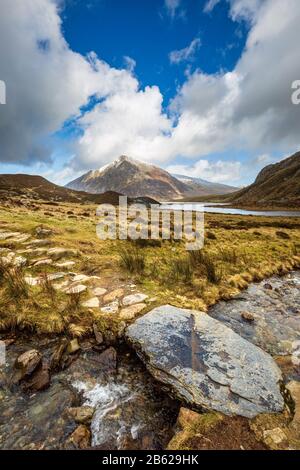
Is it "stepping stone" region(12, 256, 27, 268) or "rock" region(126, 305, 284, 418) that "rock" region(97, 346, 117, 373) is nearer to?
"rock" region(126, 305, 284, 418)

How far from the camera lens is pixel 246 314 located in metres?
6.70

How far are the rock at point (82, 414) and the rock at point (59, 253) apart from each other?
6.45 m

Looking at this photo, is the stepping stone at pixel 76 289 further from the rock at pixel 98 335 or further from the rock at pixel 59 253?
the rock at pixel 59 253

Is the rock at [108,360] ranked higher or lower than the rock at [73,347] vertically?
lower

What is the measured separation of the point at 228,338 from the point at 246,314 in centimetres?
200

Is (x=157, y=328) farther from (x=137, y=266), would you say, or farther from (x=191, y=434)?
(x=137, y=266)

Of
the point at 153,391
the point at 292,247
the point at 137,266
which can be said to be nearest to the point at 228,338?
the point at 153,391

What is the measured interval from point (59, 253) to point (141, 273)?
3.56m

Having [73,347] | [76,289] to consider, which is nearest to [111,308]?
[73,347]

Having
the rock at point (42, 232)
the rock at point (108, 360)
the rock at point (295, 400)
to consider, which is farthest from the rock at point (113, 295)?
the rock at point (42, 232)

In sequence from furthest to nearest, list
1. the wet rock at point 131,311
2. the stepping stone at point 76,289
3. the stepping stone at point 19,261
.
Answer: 1. the stepping stone at point 19,261
2. the stepping stone at point 76,289
3. the wet rock at point 131,311

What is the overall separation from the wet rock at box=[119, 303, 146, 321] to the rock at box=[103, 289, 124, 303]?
689mm

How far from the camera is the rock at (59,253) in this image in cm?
956

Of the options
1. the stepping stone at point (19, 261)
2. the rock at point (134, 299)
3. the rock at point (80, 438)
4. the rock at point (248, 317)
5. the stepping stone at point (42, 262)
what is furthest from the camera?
the stepping stone at point (42, 262)
